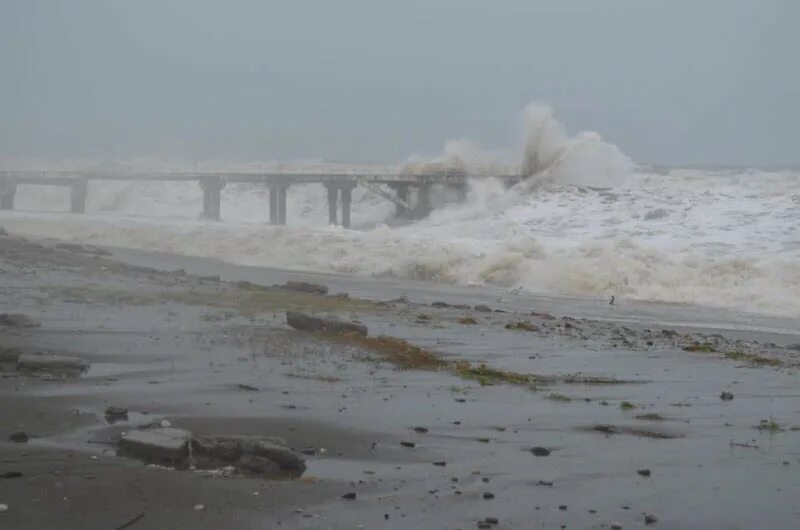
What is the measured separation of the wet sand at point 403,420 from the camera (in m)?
5.09

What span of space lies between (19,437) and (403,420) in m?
2.61

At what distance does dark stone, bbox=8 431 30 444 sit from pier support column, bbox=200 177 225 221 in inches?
1677

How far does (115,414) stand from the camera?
265 inches

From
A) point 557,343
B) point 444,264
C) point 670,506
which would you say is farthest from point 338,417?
point 444,264

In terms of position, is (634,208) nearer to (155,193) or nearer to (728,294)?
(728,294)

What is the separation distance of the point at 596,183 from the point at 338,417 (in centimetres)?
3837

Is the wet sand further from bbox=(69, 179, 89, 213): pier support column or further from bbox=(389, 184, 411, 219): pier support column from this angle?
bbox=(69, 179, 89, 213): pier support column

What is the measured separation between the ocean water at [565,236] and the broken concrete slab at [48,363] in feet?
46.9

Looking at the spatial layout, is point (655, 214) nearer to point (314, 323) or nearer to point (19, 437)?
point (314, 323)

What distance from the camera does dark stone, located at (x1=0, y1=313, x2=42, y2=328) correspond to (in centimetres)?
1043

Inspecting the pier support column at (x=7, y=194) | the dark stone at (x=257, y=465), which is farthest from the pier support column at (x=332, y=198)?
the dark stone at (x=257, y=465)

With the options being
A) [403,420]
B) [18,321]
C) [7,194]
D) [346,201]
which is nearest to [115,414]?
[403,420]

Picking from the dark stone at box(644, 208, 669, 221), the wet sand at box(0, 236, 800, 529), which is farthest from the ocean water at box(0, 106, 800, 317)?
the wet sand at box(0, 236, 800, 529)

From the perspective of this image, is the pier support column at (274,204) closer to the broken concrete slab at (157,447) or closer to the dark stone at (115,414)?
the dark stone at (115,414)
